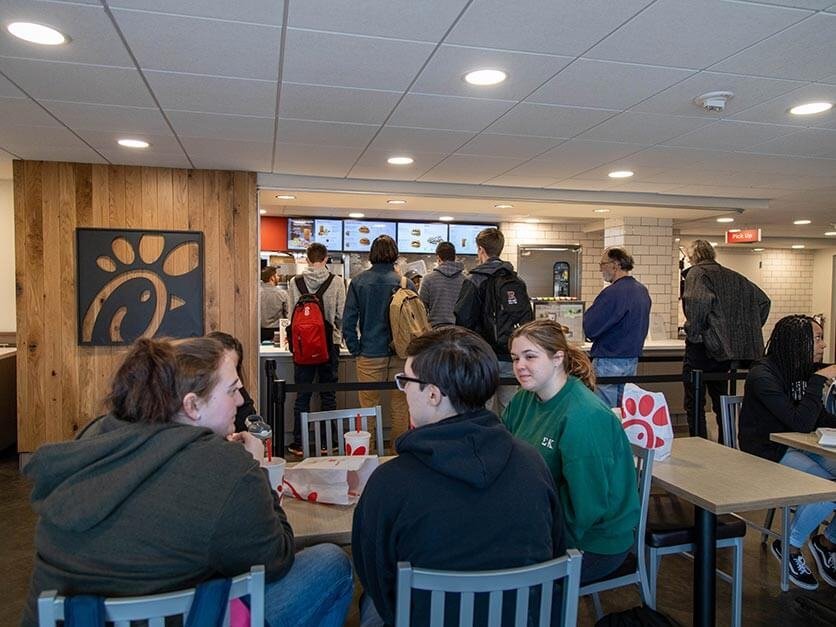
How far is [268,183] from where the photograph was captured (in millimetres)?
5074

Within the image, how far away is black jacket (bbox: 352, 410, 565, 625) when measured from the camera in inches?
50.6

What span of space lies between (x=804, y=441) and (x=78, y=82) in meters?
3.75

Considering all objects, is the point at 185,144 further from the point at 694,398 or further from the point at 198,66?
the point at 694,398

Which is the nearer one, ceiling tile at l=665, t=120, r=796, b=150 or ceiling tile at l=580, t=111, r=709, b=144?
ceiling tile at l=580, t=111, r=709, b=144

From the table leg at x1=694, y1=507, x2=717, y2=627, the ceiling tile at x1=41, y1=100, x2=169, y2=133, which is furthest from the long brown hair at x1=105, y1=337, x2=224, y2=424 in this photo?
the ceiling tile at x1=41, y1=100, x2=169, y2=133

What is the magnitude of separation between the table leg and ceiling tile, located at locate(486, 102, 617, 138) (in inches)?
82.2

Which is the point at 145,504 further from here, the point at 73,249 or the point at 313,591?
the point at 73,249

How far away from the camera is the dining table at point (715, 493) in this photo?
82.1 inches

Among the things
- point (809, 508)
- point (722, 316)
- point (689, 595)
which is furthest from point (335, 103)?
point (722, 316)

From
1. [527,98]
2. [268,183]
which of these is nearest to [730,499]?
[527,98]

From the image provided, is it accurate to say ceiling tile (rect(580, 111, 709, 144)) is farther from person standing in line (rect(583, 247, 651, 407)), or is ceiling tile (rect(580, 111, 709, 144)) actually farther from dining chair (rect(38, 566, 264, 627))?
dining chair (rect(38, 566, 264, 627))

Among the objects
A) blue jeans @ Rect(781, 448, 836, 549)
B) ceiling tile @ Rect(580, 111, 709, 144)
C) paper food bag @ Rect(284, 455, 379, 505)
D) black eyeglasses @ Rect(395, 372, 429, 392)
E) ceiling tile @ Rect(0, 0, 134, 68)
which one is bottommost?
blue jeans @ Rect(781, 448, 836, 549)

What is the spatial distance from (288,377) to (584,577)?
369 centimetres

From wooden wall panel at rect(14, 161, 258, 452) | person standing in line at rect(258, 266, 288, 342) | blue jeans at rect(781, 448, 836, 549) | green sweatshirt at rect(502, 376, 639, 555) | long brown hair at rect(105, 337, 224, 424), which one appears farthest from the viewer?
person standing in line at rect(258, 266, 288, 342)
